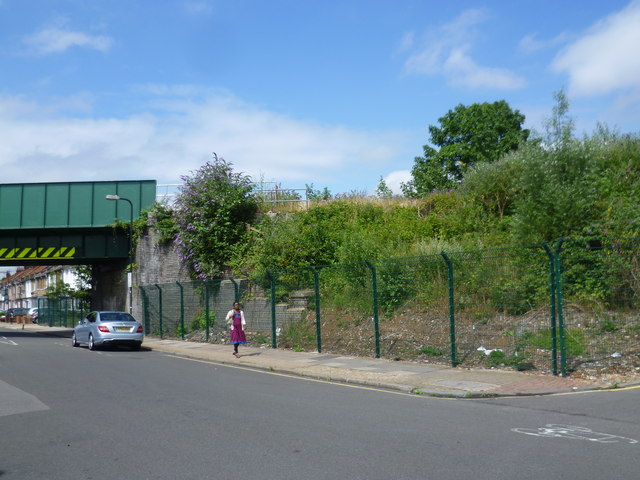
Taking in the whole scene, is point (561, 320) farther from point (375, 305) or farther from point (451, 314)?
point (375, 305)

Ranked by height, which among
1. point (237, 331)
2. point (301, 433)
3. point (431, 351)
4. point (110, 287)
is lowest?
point (301, 433)

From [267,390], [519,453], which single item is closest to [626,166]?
[267,390]

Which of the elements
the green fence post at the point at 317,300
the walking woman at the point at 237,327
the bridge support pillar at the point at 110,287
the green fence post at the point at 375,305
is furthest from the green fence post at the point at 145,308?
the green fence post at the point at 375,305

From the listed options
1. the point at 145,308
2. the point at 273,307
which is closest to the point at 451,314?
the point at 273,307

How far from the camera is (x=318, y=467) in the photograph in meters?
5.83

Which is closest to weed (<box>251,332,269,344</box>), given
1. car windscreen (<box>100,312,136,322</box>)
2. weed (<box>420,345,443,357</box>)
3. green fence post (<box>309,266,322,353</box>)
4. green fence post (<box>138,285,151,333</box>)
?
green fence post (<box>309,266,322,353</box>)

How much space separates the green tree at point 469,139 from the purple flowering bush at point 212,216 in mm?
20716

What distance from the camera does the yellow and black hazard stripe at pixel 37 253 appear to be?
110 ft

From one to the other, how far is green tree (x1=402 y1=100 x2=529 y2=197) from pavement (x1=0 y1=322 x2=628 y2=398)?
32.2 metres

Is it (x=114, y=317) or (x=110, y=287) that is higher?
(x=110, y=287)

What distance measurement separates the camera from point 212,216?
29.3 metres

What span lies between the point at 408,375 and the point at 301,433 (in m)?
5.75

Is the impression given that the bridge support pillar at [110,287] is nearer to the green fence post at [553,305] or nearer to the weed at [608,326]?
the green fence post at [553,305]

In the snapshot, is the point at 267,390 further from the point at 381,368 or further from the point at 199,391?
the point at 381,368
